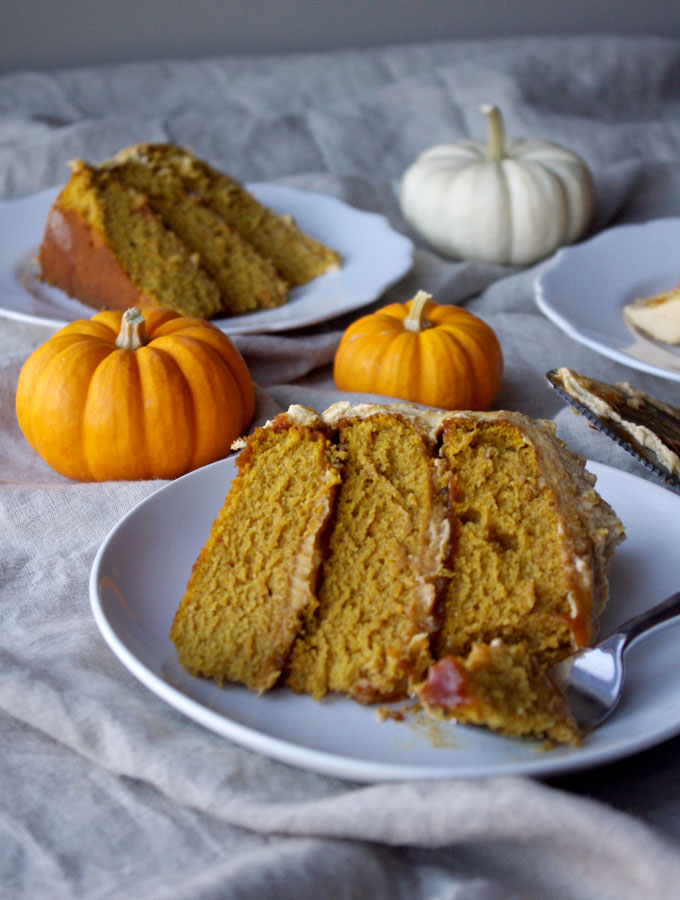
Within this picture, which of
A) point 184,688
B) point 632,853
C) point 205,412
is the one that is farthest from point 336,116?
point 632,853

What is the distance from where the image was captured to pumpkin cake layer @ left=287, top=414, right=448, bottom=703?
5.56 feet

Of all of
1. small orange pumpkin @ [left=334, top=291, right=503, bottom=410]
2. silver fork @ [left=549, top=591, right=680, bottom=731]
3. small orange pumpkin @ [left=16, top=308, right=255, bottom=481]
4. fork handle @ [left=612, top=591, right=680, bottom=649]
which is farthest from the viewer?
small orange pumpkin @ [left=334, top=291, right=503, bottom=410]

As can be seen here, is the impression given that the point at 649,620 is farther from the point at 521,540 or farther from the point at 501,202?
the point at 501,202

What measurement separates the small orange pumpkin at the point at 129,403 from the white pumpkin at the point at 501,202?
1829 mm

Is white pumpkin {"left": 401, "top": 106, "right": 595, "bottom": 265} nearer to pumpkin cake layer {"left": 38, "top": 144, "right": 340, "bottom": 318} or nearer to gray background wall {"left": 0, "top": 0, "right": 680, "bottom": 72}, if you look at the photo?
pumpkin cake layer {"left": 38, "top": 144, "right": 340, "bottom": 318}

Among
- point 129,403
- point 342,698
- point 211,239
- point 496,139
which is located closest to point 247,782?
point 342,698

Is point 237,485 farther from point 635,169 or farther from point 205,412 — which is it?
point 635,169

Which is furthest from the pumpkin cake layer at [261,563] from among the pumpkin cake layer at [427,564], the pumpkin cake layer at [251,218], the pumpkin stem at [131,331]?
the pumpkin cake layer at [251,218]

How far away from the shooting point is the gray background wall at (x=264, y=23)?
17.6 feet

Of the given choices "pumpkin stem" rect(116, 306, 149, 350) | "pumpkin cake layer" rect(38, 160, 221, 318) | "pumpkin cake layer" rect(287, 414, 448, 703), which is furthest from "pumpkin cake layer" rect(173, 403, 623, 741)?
"pumpkin cake layer" rect(38, 160, 221, 318)

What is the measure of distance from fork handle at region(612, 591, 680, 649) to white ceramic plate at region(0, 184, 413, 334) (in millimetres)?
1769

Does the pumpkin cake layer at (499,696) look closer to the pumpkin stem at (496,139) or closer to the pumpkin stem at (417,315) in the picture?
the pumpkin stem at (417,315)

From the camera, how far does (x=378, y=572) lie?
1854 millimetres

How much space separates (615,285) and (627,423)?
1.52 meters
